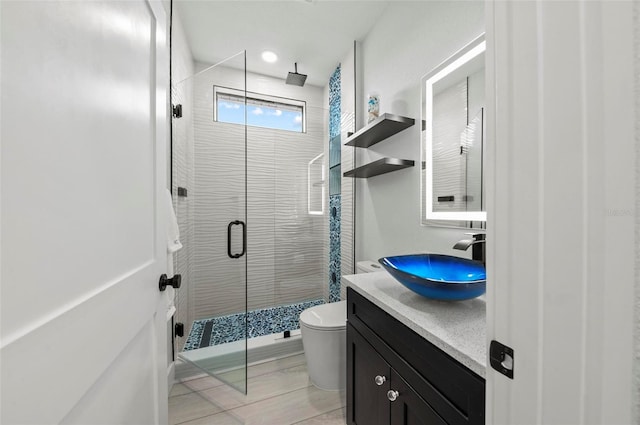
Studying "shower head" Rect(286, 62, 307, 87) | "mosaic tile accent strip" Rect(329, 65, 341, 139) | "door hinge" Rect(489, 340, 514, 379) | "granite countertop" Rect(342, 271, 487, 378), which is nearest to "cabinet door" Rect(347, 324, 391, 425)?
"granite countertop" Rect(342, 271, 487, 378)

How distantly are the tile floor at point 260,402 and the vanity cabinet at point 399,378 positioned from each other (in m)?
0.33

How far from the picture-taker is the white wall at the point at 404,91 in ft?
4.42

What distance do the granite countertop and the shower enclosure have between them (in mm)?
1114

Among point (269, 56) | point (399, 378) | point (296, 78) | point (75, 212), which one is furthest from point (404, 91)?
point (75, 212)

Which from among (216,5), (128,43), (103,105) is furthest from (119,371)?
(216,5)

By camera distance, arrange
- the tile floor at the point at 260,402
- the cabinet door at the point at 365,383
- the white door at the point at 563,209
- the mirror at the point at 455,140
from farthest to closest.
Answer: the tile floor at the point at 260,402 < the mirror at the point at 455,140 < the cabinet door at the point at 365,383 < the white door at the point at 563,209

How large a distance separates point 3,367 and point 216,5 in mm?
2394

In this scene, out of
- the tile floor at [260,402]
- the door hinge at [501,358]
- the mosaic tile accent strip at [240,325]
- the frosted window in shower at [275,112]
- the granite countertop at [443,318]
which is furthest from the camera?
the frosted window in shower at [275,112]

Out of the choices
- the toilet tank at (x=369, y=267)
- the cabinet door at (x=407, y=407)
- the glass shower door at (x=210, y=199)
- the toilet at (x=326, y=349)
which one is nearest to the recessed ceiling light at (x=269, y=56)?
the glass shower door at (x=210, y=199)

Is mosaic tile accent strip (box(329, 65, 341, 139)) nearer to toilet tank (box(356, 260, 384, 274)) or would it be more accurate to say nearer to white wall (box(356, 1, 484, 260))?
white wall (box(356, 1, 484, 260))

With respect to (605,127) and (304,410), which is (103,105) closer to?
(605,127)

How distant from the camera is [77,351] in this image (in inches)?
17.8

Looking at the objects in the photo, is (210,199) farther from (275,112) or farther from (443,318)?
(443,318)

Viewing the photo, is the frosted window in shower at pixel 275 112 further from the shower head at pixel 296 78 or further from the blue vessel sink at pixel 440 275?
the blue vessel sink at pixel 440 275
